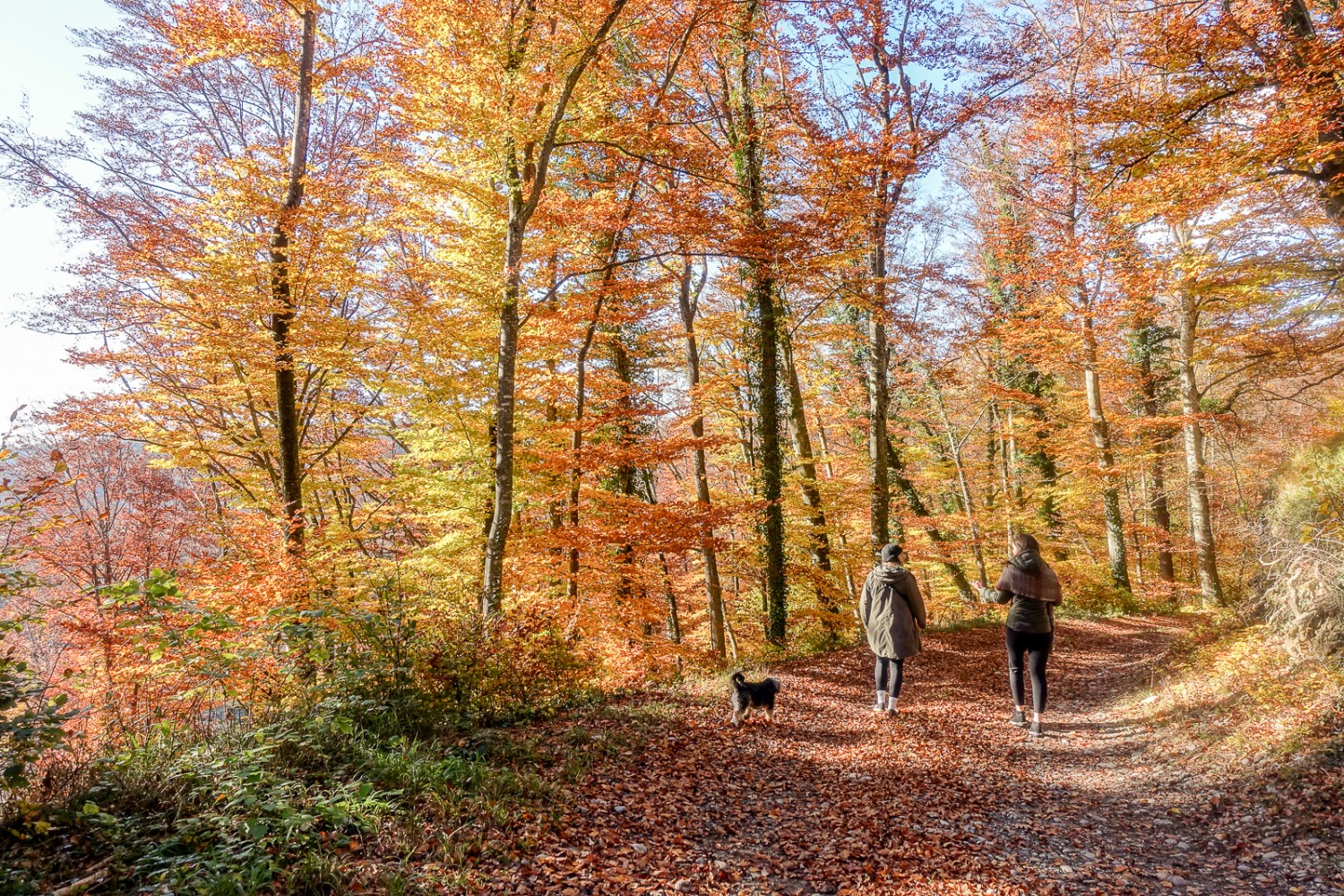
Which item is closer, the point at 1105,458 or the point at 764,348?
the point at 764,348

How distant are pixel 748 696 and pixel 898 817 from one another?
1.90 meters

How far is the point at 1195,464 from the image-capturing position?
14641 mm

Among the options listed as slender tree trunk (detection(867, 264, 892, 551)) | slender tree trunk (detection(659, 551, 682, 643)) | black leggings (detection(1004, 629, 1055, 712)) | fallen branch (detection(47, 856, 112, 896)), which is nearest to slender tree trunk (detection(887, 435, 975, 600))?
slender tree trunk (detection(867, 264, 892, 551))

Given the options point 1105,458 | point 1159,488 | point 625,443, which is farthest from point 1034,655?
point 1159,488

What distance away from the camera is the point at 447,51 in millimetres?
8312

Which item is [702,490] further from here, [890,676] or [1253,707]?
[1253,707]

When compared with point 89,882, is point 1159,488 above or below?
above

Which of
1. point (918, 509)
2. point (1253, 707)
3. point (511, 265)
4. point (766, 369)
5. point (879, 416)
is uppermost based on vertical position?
point (511, 265)

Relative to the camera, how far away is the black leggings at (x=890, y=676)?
273 inches

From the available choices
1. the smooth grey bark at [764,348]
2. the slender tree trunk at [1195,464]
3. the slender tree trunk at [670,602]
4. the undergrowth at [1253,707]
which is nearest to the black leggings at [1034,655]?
the undergrowth at [1253,707]

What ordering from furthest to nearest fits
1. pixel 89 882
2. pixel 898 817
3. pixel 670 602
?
pixel 670 602 < pixel 898 817 < pixel 89 882

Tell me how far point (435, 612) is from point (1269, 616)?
8997mm

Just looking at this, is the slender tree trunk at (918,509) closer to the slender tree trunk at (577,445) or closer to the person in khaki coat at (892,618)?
the slender tree trunk at (577,445)

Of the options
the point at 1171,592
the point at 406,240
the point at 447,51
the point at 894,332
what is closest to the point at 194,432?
the point at 406,240
